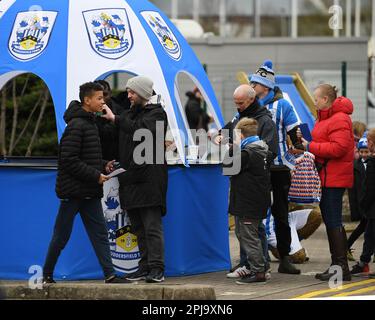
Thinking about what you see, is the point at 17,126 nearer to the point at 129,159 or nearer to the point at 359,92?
the point at 359,92

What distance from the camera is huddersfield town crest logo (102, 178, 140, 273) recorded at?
11.1 metres

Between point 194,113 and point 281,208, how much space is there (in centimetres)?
983

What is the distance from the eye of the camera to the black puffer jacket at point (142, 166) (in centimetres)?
1062

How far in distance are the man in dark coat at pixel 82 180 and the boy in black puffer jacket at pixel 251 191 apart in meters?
1.29

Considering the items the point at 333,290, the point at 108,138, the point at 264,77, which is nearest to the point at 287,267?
the point at 333,290

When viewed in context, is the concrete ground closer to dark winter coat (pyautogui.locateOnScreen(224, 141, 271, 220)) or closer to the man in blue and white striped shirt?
the man in blue and white striped shirt

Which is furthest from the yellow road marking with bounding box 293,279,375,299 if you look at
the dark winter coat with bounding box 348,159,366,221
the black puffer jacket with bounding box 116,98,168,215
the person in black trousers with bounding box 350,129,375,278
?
the dark winter coat with bounding box 348,159,366,221

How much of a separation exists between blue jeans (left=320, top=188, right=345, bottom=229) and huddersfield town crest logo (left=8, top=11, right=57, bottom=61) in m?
3.17

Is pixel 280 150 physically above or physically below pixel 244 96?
below

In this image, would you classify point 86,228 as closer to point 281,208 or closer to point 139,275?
point 139,275

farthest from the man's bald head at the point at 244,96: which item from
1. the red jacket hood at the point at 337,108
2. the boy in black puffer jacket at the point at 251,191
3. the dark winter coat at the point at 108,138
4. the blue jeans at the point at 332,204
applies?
the dark winter coat at the point at 108,138

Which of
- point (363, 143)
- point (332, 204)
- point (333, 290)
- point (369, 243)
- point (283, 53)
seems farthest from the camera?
point (283, 53)

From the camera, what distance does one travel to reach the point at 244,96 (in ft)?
36.6
